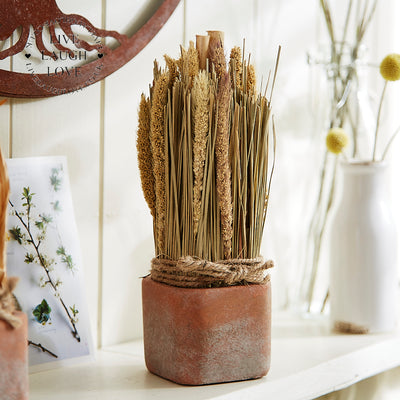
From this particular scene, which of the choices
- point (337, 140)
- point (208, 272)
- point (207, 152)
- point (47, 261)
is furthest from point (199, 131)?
point (337, 140)

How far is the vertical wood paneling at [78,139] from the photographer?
77 centimetres

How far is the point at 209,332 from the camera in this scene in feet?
2.24

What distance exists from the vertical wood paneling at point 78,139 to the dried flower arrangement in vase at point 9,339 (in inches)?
7.3

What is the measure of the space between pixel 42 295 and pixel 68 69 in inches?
11.4

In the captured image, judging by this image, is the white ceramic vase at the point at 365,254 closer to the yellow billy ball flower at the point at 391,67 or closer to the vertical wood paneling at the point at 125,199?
the yellow billy ball flower at the point at 391,67

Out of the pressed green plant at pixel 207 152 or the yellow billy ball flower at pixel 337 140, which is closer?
the pressed green plant at pixel 207 152

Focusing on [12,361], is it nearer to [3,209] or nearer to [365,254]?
[3,209]

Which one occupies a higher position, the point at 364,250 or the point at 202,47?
the point at 202,47

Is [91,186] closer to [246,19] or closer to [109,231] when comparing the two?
[109,231]

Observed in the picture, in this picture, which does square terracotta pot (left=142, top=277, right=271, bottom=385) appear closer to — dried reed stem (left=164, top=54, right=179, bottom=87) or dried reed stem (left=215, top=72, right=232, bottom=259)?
dried reed stem (left=215, top=72, right=232, bottom=259)

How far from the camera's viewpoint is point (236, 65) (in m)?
0.72

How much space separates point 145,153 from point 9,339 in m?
0.27

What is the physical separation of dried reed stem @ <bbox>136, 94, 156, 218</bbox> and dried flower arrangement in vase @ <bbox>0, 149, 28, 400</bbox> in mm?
185

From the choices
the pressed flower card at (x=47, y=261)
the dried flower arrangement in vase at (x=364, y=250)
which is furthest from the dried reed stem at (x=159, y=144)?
the dried flower arrangement in vase at (x=364, y=250)
